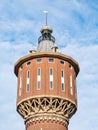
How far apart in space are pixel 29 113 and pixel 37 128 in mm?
1957

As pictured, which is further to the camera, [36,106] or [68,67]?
[68,67]

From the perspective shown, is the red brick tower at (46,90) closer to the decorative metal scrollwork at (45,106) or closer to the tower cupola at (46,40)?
the decorative metal scrollwork at (45,106)

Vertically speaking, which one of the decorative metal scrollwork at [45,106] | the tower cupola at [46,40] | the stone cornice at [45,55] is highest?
the tower cupola at [46,40]

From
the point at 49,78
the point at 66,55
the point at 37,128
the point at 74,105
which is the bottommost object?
the point at 37,128

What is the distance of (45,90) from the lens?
136 ft

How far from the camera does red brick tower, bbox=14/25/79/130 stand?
41125 millimetres

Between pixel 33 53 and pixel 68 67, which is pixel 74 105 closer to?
pixel 68 67

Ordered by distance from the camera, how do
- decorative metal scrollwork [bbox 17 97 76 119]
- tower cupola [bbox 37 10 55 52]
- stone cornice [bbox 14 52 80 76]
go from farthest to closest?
tower cupola [bbox 37 10 55 52] → stone cornice [bbox 14 52 80 76] → decorative metal scrollwork [bbox 17 97 76 119]

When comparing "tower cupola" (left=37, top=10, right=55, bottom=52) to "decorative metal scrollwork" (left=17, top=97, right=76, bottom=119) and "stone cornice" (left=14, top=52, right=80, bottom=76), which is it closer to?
"stone cornice" (left=14, top=52, right=80, bottom=76)

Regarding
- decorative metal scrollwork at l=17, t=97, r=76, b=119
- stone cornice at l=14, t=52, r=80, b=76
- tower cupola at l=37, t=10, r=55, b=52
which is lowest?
decorative metal scrollwork at l=17, t=97, r=76, b=119

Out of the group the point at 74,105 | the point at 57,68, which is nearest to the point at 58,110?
the point at 74,105

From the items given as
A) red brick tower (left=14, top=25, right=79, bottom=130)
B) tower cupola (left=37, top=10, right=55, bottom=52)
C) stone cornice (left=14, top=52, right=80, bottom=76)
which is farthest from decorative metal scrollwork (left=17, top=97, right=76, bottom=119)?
tower cupola (left=37, top=10, right=55, bottom=52)

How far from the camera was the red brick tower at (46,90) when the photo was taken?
135 ft

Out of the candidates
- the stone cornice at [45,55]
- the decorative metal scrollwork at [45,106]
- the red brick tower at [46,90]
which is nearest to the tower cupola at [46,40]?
the red brick tower at [46,90]
